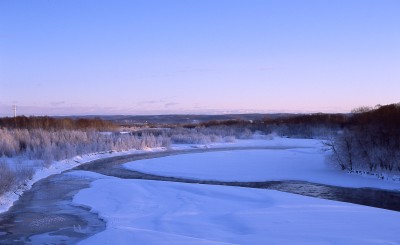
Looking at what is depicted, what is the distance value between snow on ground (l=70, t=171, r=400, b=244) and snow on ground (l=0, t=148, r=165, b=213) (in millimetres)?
1850

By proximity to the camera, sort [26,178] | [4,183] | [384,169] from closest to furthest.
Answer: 1. [4,183]
2. [26,178]
3. [384,169]

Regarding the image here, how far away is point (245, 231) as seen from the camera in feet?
27.8

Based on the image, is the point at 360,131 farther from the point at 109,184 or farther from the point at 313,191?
the point at 109,184

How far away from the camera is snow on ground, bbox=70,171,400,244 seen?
7758mm

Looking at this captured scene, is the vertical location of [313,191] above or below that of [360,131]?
below

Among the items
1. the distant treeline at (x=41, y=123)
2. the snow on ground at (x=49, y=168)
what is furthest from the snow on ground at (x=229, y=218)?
the distant treeline at (x=41, y=123)

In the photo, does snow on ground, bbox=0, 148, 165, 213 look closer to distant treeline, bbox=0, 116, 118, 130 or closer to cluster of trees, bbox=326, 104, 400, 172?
cluster of trees, bbox=326, 104, 400, 172

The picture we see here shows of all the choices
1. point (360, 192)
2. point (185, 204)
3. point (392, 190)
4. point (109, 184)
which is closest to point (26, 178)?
point (109, 184)

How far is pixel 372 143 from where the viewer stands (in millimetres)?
18812

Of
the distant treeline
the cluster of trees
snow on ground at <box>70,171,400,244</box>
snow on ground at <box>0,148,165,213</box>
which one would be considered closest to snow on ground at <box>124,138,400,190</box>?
the cluster of trees

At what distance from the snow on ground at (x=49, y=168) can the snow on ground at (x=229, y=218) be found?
6.07 ft

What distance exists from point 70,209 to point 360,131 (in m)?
13.0

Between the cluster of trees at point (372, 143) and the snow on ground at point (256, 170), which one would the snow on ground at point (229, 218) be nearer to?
the snow on ground at point (256, 170)

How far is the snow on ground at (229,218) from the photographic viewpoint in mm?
7758
